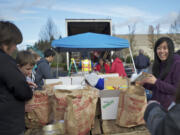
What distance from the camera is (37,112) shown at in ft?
4.65

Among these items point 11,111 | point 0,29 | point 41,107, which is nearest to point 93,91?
point 41,107

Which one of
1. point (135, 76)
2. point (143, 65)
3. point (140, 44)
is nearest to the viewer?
point (135, 76)

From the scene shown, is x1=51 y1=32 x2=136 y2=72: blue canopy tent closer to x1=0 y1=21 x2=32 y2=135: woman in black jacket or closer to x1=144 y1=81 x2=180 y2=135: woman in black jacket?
x1=0 y1=21 x2=32 y2=135: woman in black jacket

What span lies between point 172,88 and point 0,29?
1587 millimetres

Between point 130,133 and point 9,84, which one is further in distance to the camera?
point 130,133

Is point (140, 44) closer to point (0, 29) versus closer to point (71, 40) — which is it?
point (71, 40)

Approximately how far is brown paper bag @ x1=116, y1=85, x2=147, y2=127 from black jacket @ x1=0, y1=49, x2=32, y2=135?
2.76 ft

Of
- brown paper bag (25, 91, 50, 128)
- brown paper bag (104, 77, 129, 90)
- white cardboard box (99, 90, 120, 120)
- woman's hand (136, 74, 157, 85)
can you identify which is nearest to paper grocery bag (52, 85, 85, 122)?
brown paper bag (25, 91, 50, 128)

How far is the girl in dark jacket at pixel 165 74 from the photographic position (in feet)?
4.63

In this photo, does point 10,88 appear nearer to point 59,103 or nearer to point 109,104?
point 59,103

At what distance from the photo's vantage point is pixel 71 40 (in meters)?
4.43

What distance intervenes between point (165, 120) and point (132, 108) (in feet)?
2.09

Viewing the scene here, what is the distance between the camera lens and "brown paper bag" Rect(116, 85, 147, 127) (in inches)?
50.7

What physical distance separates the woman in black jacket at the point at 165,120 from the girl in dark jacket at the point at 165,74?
0.65m
